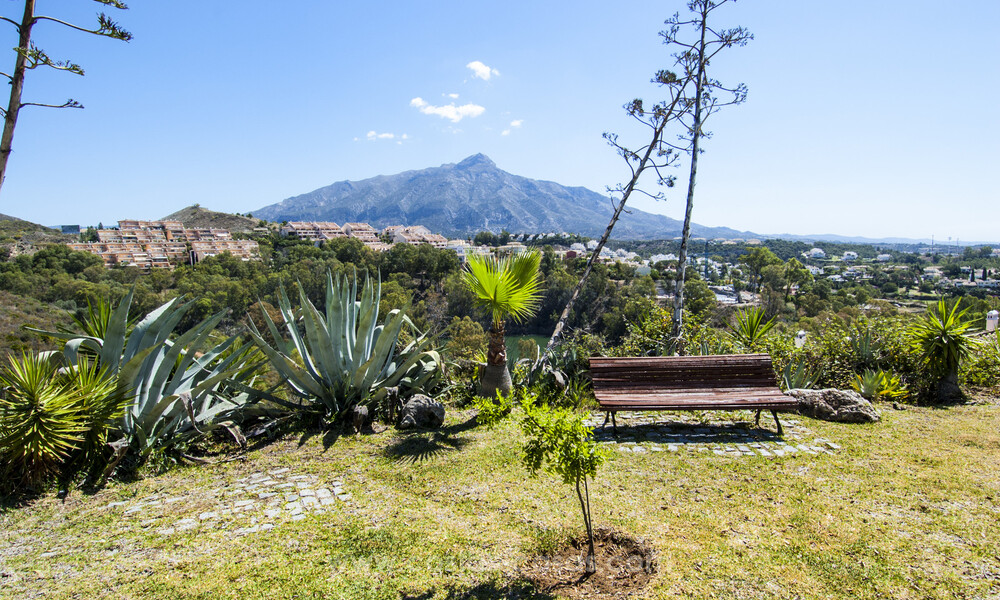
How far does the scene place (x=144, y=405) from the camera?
157 inches

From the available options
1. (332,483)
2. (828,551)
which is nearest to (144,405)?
(332,483)

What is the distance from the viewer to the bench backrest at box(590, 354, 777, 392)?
16.4 ft

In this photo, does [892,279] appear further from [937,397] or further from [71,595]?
[71,595]

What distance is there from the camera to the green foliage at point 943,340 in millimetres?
5887

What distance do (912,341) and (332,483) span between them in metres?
7.01

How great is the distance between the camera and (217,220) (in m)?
134

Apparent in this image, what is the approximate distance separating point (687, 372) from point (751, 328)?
241 cm

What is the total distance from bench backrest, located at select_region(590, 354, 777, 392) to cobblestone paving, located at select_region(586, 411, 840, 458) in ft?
1.39

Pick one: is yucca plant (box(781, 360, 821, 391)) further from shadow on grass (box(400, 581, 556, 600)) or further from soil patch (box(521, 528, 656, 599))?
shadow on grass (box(400, 581, 556, 600))

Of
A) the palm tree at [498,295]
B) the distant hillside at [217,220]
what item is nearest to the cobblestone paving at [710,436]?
the palm tree at [498,295]

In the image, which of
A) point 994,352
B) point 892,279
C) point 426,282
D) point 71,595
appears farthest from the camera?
point 892,279

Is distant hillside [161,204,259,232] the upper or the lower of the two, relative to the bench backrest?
upper

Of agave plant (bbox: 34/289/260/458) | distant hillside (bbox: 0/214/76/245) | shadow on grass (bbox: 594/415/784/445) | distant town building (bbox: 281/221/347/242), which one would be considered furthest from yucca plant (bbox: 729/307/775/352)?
distant town building (bbox: 281/221/347/242)

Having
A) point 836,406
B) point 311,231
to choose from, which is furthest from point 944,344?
point 311,231
